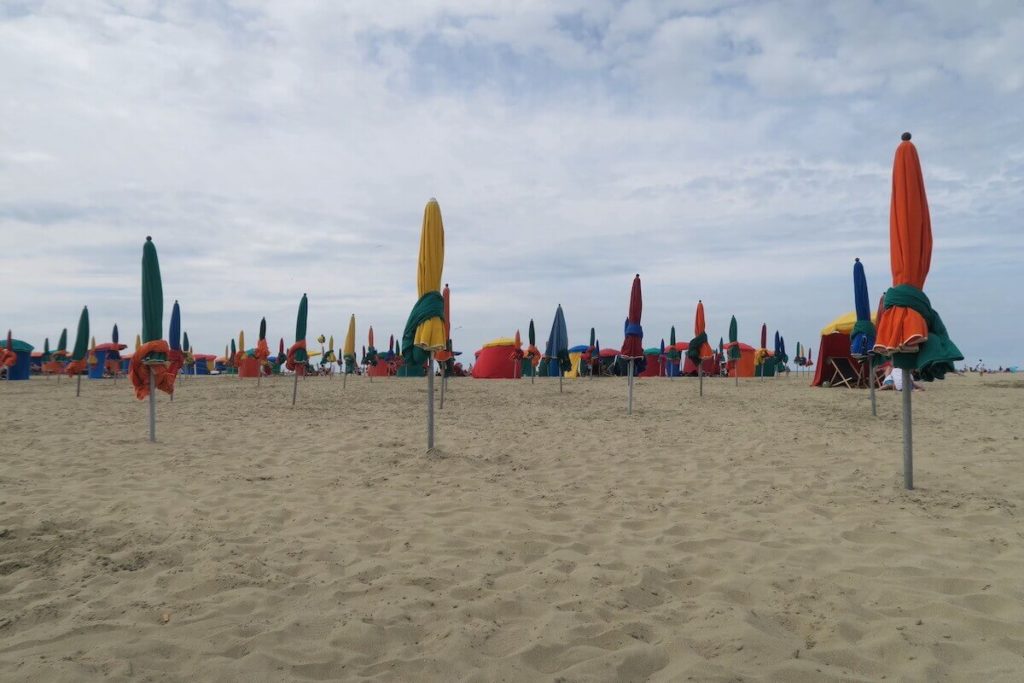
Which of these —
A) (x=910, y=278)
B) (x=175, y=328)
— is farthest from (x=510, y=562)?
(x=175, y=328)

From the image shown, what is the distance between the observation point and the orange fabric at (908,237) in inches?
231

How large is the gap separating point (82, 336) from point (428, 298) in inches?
630

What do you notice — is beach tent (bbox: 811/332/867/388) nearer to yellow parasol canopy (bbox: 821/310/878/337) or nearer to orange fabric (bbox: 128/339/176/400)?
yellow parasol canopy (bbox: 821/310/878/337)

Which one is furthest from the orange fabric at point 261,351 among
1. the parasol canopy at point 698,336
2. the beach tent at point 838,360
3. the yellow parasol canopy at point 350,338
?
the beach tent at point 838,360

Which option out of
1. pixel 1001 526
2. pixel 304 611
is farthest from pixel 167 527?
pixel 1001 526

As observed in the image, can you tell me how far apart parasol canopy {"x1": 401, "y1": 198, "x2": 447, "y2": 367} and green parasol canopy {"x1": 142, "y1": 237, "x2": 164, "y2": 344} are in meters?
4.14

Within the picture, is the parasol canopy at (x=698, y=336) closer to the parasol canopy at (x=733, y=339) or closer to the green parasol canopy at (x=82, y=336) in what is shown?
the parasol canopy at (x=733, y=339)

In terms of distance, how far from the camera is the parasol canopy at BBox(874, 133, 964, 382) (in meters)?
5.81

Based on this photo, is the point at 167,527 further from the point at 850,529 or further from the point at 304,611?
the point at 850,529

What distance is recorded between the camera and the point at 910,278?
5.93 metres

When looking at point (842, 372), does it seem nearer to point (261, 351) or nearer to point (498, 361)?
point (498, 361)

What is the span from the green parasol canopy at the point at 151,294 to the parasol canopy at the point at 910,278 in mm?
9711

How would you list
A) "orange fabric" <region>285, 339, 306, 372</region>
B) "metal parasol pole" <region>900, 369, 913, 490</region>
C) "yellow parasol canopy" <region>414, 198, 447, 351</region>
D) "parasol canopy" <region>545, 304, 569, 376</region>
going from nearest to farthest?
"metal parasol pole" <region>900, 369, 913, 490</region> < "yellow parasol canopy" <region>414, 198, 447, 351</region> < "orange fabric" <region>285, 339, 306, 372</region> < "parasol canopy" <region>545, 304, 569, 376</region>

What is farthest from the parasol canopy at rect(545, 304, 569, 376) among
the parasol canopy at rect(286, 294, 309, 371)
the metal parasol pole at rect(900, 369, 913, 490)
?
the metal parasol pole at rect(900, 369, 913, 490)
